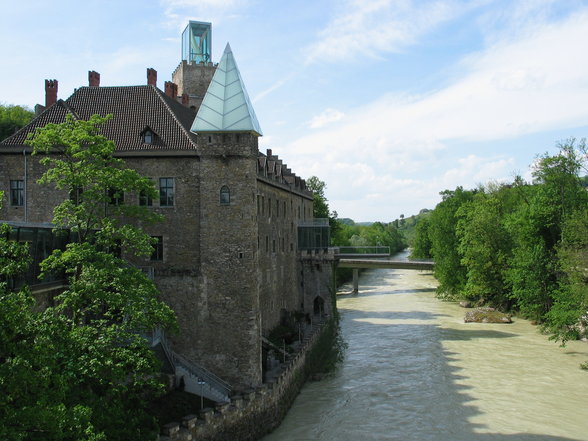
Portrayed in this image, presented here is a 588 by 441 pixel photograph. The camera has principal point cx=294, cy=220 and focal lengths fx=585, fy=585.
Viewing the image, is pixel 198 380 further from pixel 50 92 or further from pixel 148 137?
pixel 50 92

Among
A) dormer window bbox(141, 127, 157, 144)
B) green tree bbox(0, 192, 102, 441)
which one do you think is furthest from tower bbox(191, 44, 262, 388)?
green tree bbox(0, 192, 102, 441)

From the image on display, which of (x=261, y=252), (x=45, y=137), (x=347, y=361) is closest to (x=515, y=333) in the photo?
(x=347, y=361)

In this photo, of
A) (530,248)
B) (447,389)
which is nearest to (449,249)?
(530,248)

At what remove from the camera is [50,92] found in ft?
96.8

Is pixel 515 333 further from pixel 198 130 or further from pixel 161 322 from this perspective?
pixel 161 322

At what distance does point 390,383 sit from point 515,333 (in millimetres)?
16432

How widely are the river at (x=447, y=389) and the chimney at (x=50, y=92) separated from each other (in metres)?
19.1

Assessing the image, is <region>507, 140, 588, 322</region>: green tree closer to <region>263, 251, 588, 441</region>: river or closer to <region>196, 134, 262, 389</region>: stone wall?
<region>263, 251, 588, 441</region>: river

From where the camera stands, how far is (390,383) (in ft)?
93.2

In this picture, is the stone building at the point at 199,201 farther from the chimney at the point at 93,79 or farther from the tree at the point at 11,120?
the tree at the point at 11,120

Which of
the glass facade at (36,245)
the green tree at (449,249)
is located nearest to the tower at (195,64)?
the glass facade at (36,245)

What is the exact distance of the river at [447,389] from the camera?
2194cm

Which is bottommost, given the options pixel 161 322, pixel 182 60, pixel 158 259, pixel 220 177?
pixel 161 322

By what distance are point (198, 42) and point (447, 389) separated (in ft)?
106
